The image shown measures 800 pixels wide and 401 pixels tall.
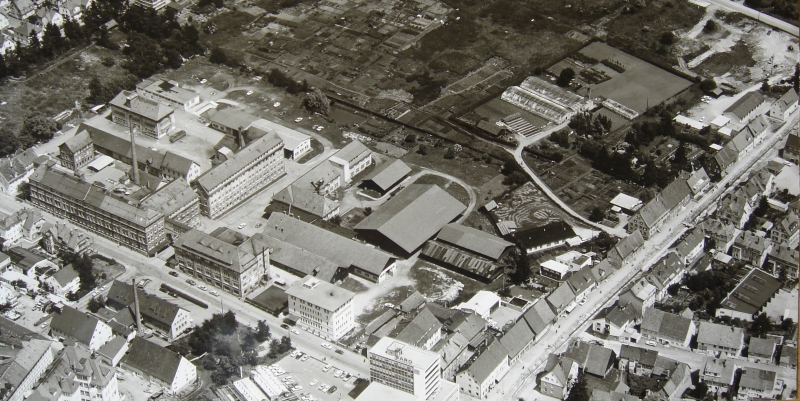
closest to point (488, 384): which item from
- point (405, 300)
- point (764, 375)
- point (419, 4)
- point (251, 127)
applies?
point (405, 300)

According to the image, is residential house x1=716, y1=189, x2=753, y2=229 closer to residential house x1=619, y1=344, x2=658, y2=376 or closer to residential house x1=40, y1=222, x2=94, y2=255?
residential house x1=619, y1=344, x2=658, y2=376

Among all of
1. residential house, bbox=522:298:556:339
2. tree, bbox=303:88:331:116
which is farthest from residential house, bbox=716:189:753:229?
tree, bbox=303:88:331:116

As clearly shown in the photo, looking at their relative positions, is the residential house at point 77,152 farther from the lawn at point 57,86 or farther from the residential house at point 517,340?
the residential house at point 517,340

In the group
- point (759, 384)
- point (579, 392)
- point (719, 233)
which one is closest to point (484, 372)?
point (579, 392)

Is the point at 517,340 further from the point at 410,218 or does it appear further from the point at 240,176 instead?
the point at 240,176

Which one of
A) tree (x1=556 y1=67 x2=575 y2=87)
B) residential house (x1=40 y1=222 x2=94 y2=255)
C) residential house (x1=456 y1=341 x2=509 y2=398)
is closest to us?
residential house (x1=456 y1=341 x2=509 y2=398)

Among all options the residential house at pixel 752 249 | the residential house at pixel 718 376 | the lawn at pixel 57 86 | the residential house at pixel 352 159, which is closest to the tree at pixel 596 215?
the residential house at pixel 752 249

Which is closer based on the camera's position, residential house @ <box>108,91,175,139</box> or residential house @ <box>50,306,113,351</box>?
residential house @ <box>50,306,113,351</box>

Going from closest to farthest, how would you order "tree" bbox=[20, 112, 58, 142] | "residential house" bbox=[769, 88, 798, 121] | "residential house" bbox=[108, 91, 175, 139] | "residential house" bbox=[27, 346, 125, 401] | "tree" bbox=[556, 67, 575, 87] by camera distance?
"residential house" bbox=[27, 346, 125, 401], "tree" bbox=[20, 112, 58, 142], "residential house" bbox=[108, 91, 175, 139], "residential house" bbox=[769, 88, 798, 121], "tree" bbox=[556, 67, 575, 87]
